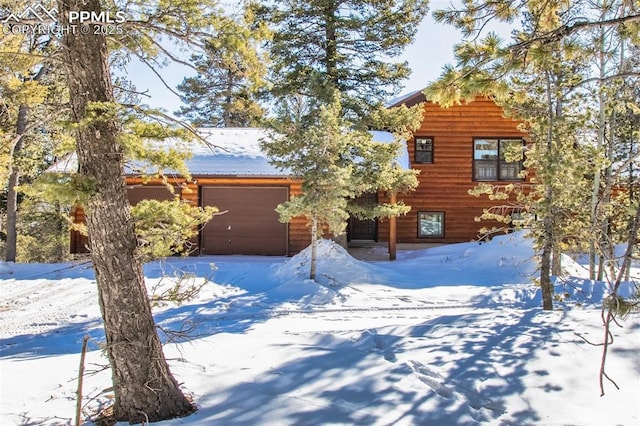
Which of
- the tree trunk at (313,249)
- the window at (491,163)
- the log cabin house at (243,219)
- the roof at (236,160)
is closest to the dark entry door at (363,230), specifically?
the roof at (236,160)

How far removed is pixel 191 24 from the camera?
4.33 m

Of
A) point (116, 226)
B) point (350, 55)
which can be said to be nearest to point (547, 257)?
point (116, 226)

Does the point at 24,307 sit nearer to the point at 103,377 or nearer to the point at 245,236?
the point at 103,377

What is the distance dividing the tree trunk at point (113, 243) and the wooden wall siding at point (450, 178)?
51.4 feet

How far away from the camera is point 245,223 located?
16.6 meters

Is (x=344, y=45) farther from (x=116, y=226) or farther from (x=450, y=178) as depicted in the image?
(x=116, y=226)

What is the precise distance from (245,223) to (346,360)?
11910 mm

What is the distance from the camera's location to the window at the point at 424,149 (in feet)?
62.5

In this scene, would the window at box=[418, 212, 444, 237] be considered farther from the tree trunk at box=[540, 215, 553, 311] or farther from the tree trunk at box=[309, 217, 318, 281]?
the tree trunk at box=[540, 215, 553, 311]

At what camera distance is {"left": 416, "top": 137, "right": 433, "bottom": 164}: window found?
19.1m

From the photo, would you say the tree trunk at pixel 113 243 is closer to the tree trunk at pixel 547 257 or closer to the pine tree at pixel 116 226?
the pine tree at pixel 116 226

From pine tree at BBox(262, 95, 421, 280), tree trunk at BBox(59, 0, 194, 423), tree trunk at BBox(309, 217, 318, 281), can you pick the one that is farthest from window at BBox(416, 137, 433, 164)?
tree trunk at BBox(59, 0, 194, 423)

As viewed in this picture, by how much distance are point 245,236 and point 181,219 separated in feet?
41.6

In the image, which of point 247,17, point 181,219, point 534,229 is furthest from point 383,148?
point 181,219
